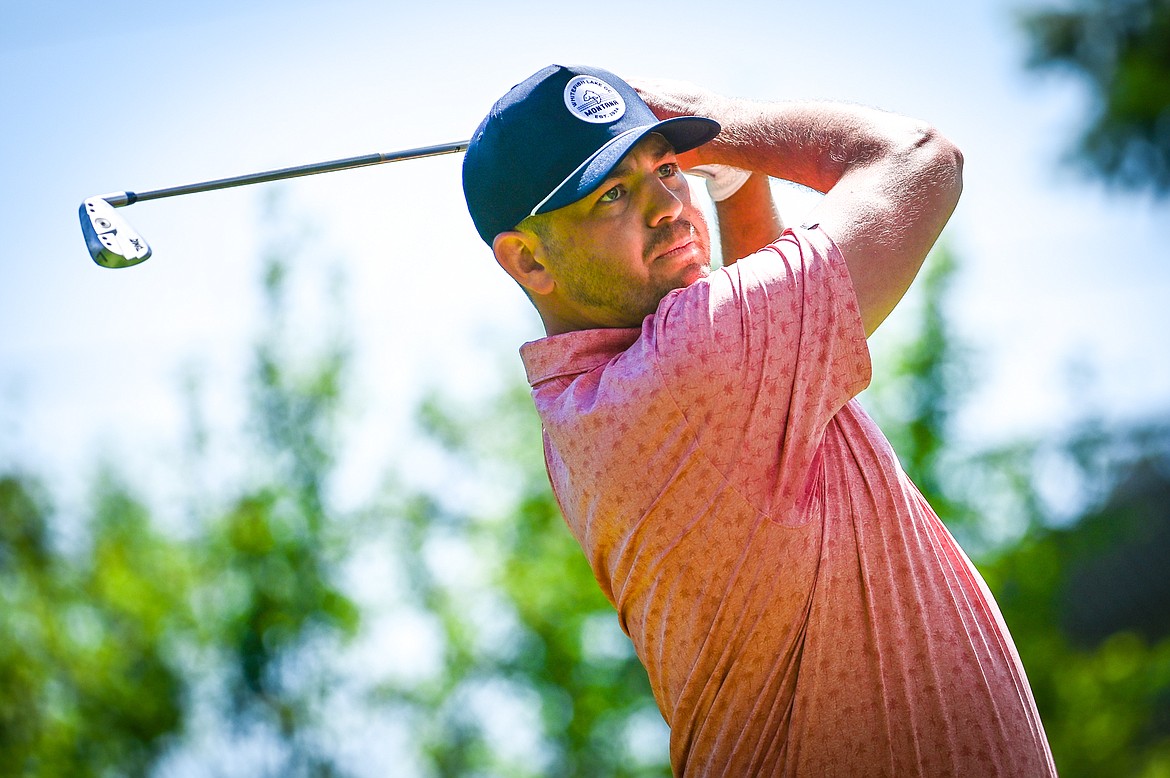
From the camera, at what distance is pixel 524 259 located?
81.7 inches

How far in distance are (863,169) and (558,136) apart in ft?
1.56

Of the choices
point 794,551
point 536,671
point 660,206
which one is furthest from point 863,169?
point 536,671

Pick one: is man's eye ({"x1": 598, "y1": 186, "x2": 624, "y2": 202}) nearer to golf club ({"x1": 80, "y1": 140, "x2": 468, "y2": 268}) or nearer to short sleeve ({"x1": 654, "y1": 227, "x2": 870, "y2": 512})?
short sleeve ({"x1": 654, "y1": 227, "x2": 870, "y2": 512})

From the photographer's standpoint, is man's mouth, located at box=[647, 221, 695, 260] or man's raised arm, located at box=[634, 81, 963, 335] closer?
man's raised arm, located at box=[634, 81, 963, 335]

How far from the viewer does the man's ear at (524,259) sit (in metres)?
2.04

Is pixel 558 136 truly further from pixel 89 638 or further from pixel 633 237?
pixel 89 638

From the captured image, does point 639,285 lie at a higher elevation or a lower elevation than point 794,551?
higher

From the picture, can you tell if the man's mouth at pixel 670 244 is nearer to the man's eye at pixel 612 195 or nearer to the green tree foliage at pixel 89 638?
the man's eye at pixel 612 195

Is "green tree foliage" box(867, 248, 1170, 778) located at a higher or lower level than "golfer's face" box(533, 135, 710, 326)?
lower

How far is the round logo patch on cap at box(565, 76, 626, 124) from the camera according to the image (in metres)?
1.94

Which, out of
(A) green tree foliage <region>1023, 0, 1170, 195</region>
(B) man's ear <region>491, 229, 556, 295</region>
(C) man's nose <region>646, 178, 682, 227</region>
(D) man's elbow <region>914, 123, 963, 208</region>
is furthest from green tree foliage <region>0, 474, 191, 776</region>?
(D) man's elbow <region>914, 123, 963, 208</region>

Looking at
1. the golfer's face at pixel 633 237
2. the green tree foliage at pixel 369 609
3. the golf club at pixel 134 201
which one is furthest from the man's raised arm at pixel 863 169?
the green tree foliage at pixel 369 609

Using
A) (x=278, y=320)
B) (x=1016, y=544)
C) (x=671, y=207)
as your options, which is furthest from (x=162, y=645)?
(x=671, y=207)

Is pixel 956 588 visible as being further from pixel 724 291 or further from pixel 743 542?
pixel 724 291
